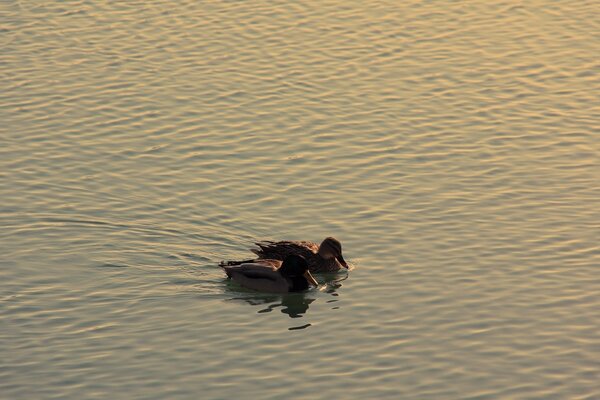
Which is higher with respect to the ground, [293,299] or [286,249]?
[286,249]

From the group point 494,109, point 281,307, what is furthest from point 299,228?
point 494,109

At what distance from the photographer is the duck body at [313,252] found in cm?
2570

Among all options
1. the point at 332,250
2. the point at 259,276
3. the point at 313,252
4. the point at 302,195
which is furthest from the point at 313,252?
the point at 302,195

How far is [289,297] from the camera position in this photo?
83.9 feet

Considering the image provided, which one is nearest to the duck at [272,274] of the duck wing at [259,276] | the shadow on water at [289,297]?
the duck wing at [259,276]

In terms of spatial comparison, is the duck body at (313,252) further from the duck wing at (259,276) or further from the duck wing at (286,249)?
the duck wing at (259,276)

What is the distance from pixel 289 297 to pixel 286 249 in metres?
0.96

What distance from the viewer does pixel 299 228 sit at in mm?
27562

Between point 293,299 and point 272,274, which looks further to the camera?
point 272,274

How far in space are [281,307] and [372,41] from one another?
13962 millimetres

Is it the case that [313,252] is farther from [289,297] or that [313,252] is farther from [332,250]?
[289,297]

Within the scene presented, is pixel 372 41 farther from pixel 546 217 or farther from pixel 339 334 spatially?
pixel 339 334

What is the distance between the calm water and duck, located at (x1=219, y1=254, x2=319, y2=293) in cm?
27

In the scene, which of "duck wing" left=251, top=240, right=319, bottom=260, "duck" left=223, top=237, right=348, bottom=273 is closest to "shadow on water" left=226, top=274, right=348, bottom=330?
"duck" left=223, top=237, right=348, bottom=273
